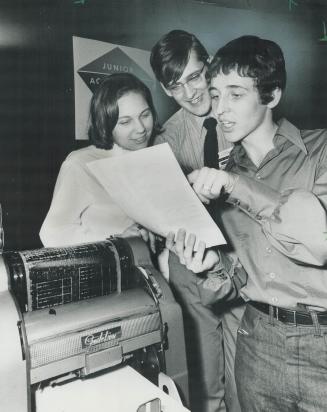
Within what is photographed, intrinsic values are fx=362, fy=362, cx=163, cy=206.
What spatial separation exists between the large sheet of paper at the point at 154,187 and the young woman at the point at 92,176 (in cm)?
40

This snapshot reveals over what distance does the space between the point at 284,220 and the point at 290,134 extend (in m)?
0.44

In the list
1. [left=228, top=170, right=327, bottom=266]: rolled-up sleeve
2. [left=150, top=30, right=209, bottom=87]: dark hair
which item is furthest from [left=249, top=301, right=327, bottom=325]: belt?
[left=150, top=30, right=209, bottom=87]: dark hair

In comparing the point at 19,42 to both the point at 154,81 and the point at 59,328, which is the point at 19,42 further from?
the point at 59,328

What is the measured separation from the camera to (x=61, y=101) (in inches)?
53.1

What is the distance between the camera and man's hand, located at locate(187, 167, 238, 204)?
1.04 m

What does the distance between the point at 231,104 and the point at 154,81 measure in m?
Answer: 0.42

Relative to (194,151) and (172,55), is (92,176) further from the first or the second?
(172,55)

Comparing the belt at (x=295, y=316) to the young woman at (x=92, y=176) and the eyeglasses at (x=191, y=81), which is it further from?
the eyeglasses at (x=191, y=81)

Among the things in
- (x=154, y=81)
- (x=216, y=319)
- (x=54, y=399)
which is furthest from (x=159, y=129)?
(x=54, y=399)

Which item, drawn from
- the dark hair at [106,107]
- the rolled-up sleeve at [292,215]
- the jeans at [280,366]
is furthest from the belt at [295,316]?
the dark hair at [106,107]

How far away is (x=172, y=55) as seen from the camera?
1.52 metres

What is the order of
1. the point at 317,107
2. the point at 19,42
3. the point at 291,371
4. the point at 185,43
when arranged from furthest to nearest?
the point at 317,107 < the point at 185,43 < the point at 19,42 < the point at 291,371

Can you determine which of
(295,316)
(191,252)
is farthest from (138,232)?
(295,316)

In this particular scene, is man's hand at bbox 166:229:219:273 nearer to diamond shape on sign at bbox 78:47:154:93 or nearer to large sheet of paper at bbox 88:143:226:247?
large sheet of paper at bbox 88:143:226:247
